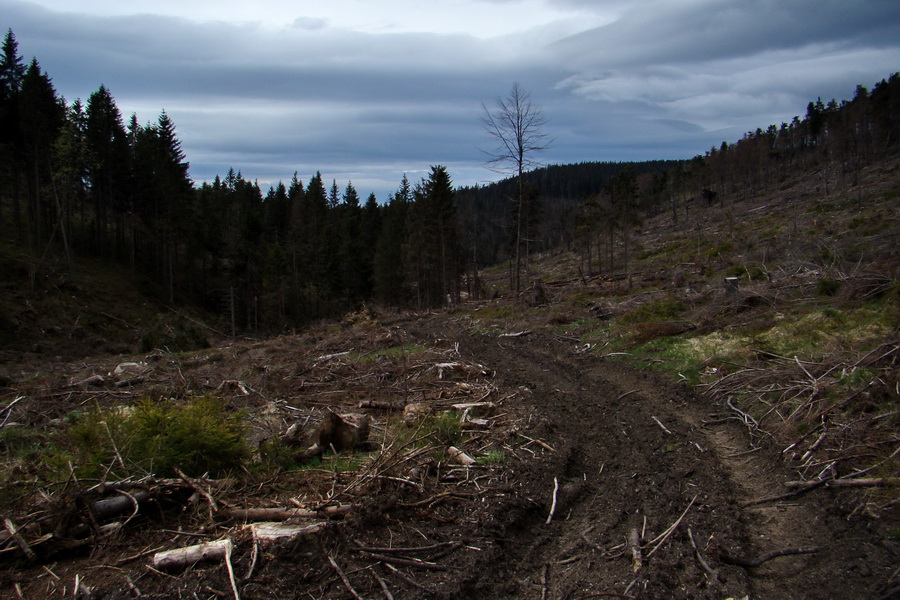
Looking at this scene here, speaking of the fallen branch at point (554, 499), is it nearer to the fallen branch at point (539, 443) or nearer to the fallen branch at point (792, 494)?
the fallen branch at point (539, 443)

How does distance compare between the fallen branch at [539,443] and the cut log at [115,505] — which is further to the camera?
the fallen branch at [539,443]

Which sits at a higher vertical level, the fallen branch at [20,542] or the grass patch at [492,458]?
the fallen branch at [20,542]

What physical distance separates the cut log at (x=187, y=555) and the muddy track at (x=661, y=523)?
187 centimetres

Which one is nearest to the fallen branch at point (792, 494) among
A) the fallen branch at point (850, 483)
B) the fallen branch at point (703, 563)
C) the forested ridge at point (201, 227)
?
the fallen branch at point (850, 483)

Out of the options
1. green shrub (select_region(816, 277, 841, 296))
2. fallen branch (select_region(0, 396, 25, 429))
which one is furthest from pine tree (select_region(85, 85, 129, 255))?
green shrub (select_region(816, 277, 841, 296))

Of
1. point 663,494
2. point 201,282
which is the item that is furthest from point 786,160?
point 663,494

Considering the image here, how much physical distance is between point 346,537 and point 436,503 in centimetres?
111

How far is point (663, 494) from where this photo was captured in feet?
17.8

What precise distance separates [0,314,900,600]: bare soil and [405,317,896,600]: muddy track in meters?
0.02

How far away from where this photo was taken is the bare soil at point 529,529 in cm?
387

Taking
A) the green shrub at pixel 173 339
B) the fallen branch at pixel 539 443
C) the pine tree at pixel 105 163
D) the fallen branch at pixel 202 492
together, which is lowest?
the green shrub at pixel 173 339

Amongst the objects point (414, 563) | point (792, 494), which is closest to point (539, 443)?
point (792, 494)

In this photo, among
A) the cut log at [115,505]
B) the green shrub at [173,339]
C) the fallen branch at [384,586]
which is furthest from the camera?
the green shrub at [173,339]

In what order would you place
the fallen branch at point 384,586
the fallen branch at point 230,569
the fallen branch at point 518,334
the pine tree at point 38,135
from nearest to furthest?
the fallen branch at point 230,569 → the fallen branch at point 384,586 → the fallen branch at point 518,334 → the pine tree at point 38,135
